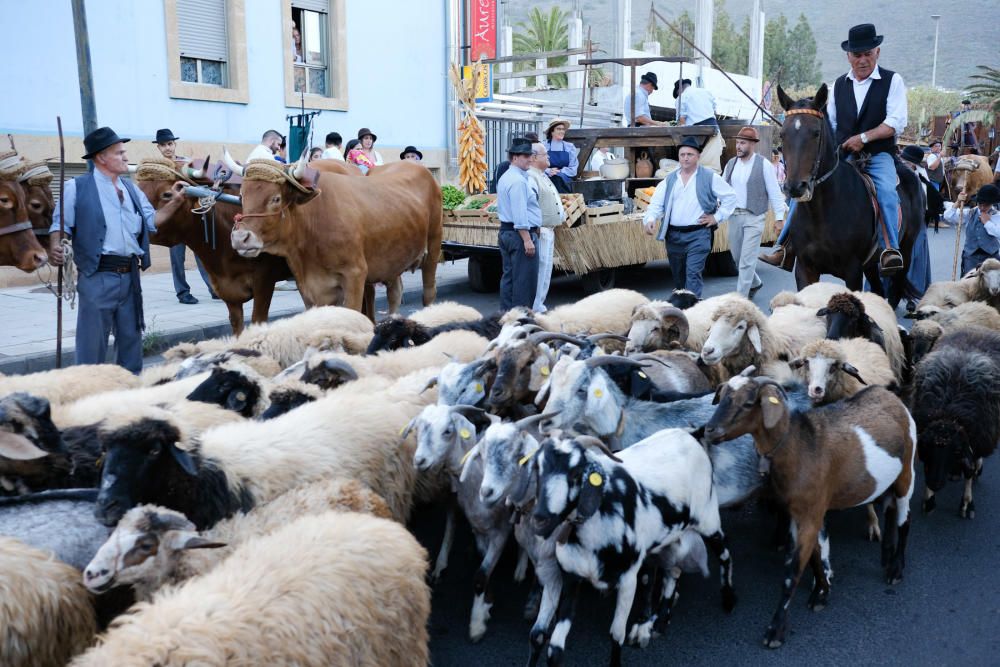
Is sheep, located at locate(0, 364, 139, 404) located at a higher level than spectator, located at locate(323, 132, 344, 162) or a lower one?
lower

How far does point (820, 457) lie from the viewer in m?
4.14

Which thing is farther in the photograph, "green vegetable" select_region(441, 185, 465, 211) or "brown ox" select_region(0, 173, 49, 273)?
"green vegetable" select_region(441, 185, 465, 211)

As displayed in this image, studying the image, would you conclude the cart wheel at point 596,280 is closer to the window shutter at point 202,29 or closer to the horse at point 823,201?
the horse at point 823,201

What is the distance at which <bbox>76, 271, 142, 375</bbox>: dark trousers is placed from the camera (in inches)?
253

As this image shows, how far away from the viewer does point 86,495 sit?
342cm

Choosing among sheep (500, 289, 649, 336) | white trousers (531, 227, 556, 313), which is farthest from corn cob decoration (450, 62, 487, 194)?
sheep (500, 289, 649, 336)

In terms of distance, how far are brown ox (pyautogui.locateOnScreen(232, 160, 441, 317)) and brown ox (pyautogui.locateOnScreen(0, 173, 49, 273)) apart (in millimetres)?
1604

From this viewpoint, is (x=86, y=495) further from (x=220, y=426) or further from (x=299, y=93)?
(x=299, y=93)

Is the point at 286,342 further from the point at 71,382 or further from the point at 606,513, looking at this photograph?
the point at 606,513

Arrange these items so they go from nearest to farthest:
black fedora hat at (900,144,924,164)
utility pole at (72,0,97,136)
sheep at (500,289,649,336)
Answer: sheep at (500,289,649,336)
utility pole at (72,0,97,136)
black fedora hat at (900,144,924,164)

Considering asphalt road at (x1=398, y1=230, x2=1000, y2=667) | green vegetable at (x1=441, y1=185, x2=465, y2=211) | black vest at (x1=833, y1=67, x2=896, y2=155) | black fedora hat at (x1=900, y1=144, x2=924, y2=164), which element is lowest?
asphalt road at (x1=398, y1=230, x2=1000, y2=667)

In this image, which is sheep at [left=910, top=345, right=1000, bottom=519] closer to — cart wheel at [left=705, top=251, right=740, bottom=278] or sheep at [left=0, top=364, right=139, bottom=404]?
sheep at [left=0, top=364, right=139, bottom=404]

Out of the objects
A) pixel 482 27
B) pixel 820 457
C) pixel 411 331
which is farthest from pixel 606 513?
pixel 482 27

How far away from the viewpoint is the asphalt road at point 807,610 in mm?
3861
